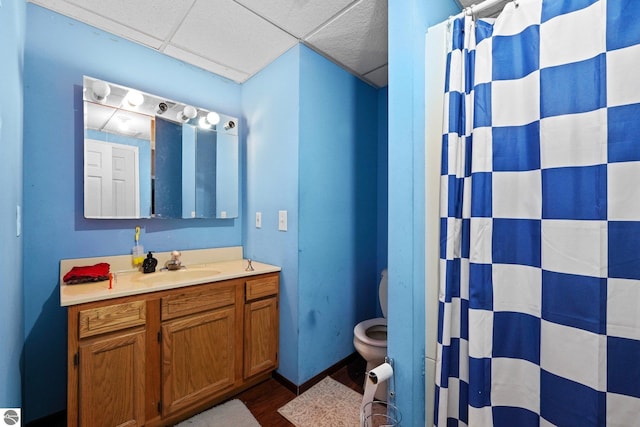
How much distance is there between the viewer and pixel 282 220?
1.88 metres

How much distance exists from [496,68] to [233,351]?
6.55 feet

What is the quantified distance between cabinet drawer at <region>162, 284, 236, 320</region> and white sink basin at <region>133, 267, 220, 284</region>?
0.08 m

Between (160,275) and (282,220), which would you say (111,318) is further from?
(282,220)

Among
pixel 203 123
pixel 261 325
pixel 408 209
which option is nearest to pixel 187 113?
pixel 203 123

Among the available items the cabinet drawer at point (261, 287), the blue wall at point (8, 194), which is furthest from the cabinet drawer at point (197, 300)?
the blue wall at point (8, 194)

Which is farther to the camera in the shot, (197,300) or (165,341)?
(197,300)

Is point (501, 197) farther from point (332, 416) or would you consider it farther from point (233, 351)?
point (233, 351)

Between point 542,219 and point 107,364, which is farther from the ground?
point 542,219

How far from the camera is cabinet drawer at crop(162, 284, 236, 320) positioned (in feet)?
4.68

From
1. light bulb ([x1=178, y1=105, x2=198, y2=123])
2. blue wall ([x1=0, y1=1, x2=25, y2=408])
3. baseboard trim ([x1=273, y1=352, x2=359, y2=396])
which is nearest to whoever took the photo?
blue wall ([x1=0, y1=1, x2=25, y2=408])

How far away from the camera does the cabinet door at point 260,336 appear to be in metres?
1.74

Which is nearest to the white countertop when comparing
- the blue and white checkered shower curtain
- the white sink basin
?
the white sink basin

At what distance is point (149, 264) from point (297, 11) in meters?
1.80

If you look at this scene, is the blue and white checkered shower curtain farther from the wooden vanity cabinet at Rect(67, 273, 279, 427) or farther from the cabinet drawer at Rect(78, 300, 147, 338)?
the cabinet drawer at Rect(78, 300, 147, 338)
